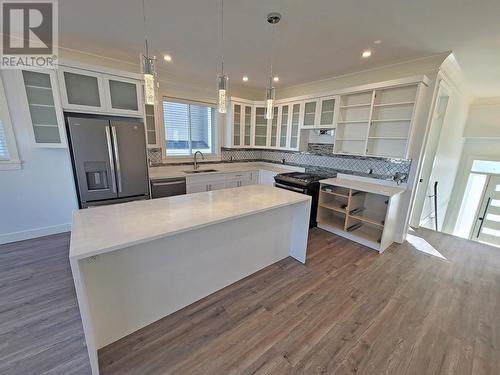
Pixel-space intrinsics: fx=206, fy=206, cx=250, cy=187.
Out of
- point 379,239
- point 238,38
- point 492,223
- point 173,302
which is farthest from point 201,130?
point 492,223

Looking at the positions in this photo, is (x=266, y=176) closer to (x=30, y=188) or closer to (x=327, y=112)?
(x=327, y=112)

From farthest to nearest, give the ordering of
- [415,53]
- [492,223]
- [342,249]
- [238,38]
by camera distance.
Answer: [492,223] < [342,249] < [415,53] < [238,38]

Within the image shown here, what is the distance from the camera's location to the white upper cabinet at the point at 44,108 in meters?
2.68

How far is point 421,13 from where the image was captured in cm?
189

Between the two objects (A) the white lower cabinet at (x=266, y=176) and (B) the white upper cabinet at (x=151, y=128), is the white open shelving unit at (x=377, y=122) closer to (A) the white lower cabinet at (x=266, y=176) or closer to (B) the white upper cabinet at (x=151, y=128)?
(A) the white lower cabinet at (x=266, y=176)

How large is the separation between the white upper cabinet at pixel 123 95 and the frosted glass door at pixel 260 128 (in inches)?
102

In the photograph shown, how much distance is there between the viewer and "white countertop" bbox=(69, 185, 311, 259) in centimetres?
129

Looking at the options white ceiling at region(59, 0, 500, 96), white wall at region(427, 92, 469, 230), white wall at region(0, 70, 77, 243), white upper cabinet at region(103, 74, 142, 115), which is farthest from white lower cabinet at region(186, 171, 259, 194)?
white wall at region(427, 92, 469, 230)

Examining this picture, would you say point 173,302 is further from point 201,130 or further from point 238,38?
point 201,130

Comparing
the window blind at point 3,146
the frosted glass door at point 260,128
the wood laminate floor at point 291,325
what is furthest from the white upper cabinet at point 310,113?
the window blind at point 3,146

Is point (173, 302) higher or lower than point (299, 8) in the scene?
lower

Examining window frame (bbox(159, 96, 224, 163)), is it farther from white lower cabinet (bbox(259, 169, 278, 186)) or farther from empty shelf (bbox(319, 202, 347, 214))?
empty shelf (bbox(319, 202, 347, 214))

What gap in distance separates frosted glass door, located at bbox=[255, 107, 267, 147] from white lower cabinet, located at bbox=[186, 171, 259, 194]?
29.6 inches

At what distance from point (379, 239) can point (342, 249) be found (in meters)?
A: 0.61
